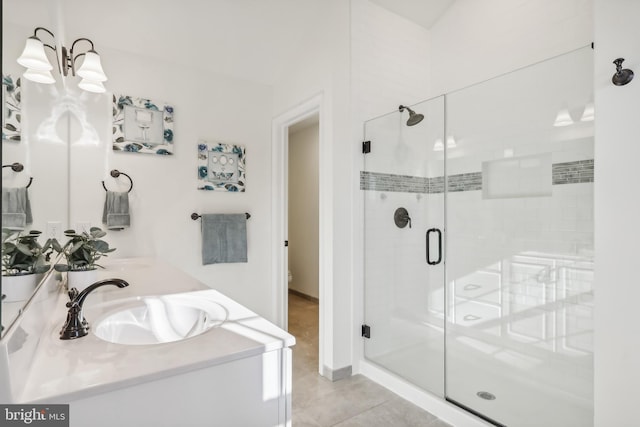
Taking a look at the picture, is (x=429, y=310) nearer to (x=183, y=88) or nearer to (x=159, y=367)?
(x=159, y=367)

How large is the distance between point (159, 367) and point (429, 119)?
2316mm

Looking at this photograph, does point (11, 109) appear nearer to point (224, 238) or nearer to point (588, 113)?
point (224, 238)

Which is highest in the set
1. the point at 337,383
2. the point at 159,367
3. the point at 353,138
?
the point at 353,138

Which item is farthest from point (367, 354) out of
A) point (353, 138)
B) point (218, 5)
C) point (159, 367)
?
point (218, 5)

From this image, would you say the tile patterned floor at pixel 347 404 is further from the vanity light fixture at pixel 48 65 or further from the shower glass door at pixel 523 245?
the vanity light fixture at pixel 48 65

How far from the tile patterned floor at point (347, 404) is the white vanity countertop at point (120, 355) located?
3.87ft

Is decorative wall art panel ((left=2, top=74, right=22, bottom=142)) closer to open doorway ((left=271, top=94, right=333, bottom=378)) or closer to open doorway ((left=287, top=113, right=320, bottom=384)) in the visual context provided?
open doorway ((left=271, top=94, right=333, bottom=378))

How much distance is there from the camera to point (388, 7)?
272cm

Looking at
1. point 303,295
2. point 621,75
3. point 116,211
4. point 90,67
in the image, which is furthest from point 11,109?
point 303,295

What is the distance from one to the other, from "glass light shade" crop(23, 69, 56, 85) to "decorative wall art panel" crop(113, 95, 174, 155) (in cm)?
102

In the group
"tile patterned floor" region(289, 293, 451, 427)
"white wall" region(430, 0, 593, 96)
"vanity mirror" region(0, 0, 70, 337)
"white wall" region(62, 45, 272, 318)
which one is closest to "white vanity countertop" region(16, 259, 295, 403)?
"vanity mirror" region(0, 0, 70, 337)

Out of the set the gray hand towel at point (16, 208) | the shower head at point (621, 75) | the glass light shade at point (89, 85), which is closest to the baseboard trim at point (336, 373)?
the gray hand towel at point (16, 208)

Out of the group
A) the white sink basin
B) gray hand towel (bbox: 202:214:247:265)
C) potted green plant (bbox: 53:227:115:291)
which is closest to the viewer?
the white sink basin

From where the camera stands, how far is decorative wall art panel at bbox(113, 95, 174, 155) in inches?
99.2
